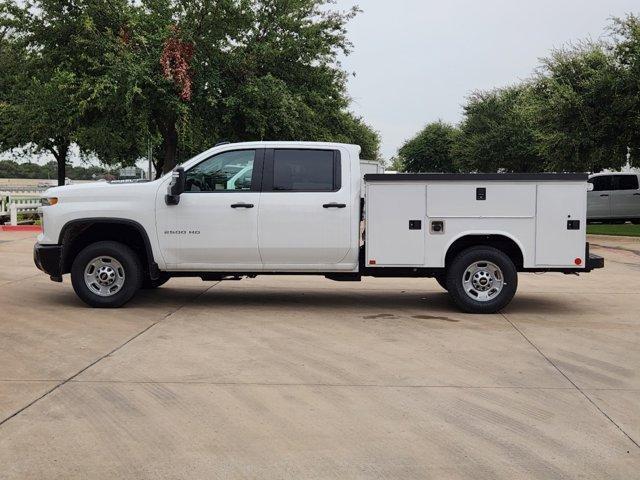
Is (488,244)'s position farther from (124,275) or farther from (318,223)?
(124,275)

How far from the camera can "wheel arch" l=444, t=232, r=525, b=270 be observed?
875cm

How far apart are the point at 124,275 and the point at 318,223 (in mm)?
2467

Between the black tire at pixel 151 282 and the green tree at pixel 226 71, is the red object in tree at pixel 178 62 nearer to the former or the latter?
the green tree at pixel 226 71

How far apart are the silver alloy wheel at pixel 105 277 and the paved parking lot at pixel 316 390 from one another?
306mm

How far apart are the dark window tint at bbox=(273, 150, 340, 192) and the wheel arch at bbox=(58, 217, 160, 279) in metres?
1.76

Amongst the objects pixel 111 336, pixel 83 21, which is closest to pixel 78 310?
pixel 111 336

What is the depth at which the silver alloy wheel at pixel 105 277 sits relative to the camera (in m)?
9.03

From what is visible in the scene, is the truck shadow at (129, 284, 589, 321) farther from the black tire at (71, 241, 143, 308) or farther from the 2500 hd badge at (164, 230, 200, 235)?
the 2500 hd badge at (164, 230, 200, 235)

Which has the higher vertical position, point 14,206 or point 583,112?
point 583,112

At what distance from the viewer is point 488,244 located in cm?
895

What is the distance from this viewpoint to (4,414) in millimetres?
4941

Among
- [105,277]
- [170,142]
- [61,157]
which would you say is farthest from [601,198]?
[61,157]

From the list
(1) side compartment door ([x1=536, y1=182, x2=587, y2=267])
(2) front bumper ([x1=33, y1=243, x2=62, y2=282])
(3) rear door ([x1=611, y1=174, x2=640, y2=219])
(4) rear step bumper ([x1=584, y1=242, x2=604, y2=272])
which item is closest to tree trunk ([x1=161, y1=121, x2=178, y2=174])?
(3) rear door ([x1=611, y1=174, x2=640, y2=219])

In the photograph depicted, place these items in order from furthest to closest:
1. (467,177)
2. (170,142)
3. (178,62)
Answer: (170,142) → (178,62) → (467,177)
